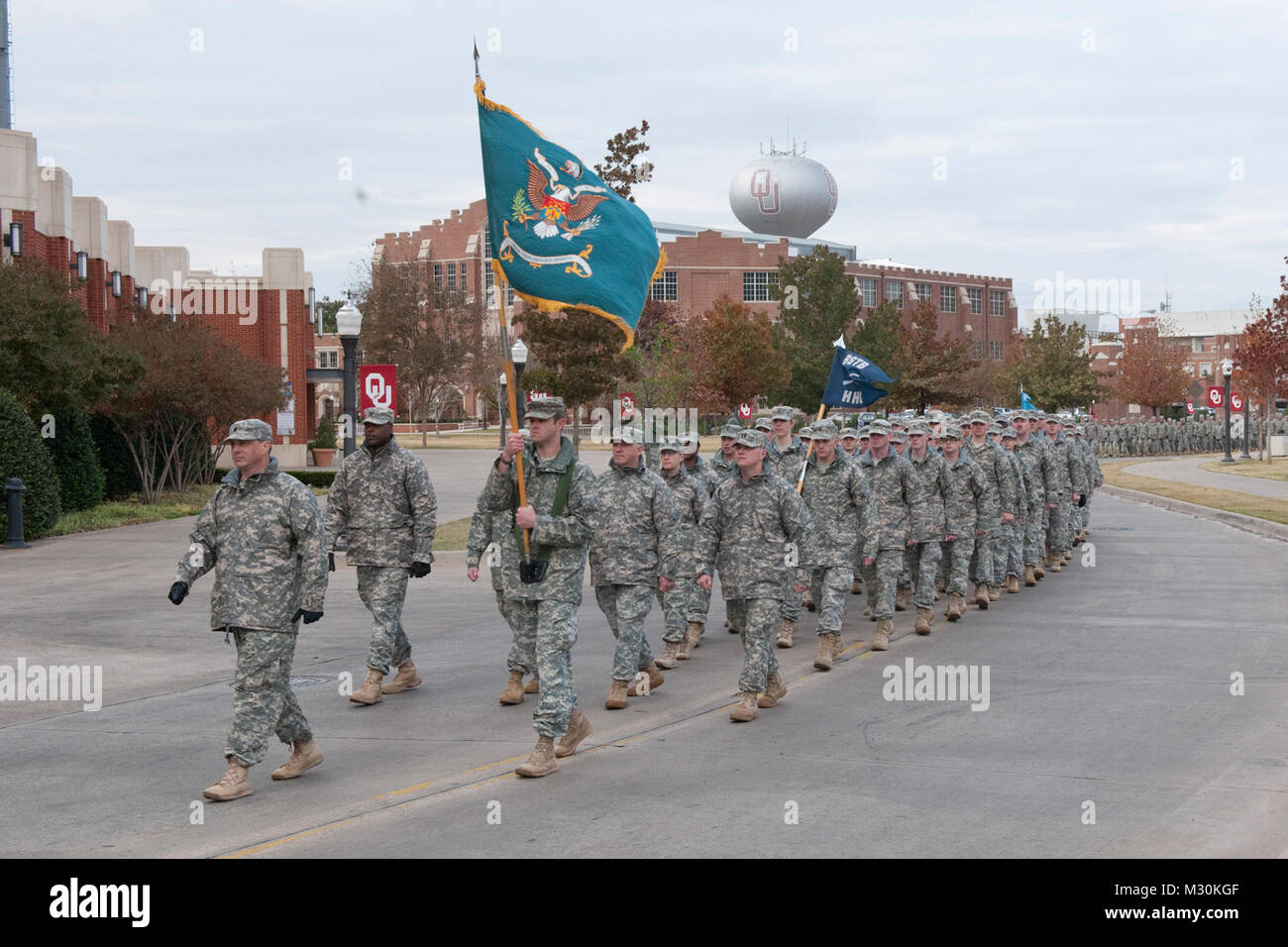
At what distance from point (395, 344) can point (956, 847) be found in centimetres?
7177

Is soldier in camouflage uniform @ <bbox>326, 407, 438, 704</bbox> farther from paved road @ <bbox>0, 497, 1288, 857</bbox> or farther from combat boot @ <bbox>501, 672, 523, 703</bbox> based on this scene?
combat boot @ <bbox>501, 672, 523, 703</bbox>

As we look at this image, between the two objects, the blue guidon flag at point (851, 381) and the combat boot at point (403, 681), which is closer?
the combat boot at point (403, 681)

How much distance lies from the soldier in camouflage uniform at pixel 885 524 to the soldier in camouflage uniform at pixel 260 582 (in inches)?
238

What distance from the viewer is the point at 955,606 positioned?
1460 cm

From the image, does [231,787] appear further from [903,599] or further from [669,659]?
[903,599]

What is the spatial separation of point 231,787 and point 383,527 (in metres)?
3.23

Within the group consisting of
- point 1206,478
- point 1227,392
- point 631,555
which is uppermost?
point 1227,392

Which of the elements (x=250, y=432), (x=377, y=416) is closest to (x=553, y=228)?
(x=377, y=416)

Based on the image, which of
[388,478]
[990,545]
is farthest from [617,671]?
[990,545]

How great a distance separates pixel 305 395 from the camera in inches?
2158

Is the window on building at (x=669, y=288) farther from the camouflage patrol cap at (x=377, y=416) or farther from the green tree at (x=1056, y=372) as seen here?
the camouflage patrol cap at (x=377, y=416)

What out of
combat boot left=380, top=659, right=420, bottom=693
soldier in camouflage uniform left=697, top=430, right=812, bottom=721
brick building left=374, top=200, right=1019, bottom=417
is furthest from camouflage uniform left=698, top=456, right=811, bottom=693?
brick building left=374, top=200, right=1019, bottom=417

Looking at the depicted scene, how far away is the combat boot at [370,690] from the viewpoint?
33.8ft

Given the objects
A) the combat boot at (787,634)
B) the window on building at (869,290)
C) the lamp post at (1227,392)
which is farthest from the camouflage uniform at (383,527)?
the window on building at (869,290)
